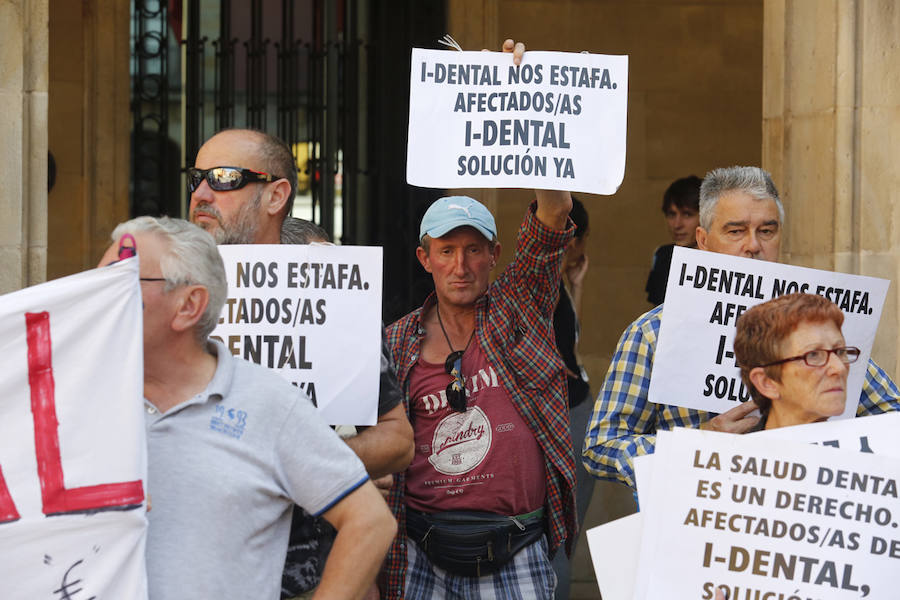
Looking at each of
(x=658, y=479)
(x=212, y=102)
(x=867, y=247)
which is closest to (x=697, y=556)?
(x=658, y=479)

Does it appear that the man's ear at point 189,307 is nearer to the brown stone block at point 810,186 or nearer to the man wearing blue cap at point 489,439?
the man wearing blue cap at point 489,439

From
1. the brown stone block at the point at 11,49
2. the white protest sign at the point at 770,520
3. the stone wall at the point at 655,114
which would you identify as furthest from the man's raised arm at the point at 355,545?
the stone wall at the point at 655,114

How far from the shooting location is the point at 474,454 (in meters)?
4.35

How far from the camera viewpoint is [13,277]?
17.0 feet

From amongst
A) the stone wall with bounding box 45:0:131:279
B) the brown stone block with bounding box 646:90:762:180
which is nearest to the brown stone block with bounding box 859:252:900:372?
the brown stone block with bounding box 646:90:762:180

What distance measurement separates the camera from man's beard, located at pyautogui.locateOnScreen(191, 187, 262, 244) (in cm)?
405

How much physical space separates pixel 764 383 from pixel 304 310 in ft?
4.46

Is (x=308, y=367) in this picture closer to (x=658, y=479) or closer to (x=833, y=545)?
(x=658, y=479)

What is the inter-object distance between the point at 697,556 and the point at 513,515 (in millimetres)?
1225

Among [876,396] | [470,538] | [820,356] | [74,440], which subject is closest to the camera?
[74,440]

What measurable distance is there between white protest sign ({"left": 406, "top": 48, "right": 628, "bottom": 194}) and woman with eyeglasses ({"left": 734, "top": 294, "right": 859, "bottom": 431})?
0.95m

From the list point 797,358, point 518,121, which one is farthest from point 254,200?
point 797,358

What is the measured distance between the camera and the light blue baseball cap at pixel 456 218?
179 inches

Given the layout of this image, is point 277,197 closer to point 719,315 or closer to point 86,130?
point 719,315
